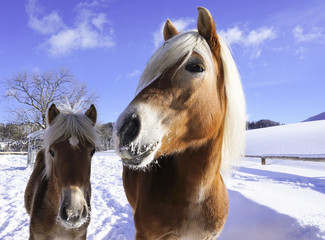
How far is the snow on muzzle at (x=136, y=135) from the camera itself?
1.10 meters

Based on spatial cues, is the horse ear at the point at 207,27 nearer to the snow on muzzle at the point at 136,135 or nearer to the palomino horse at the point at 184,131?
the palomino horse at the point at 184,131

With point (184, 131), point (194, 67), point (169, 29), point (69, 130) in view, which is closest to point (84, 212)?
point (69, 130)

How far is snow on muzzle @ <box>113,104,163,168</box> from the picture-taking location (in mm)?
1100

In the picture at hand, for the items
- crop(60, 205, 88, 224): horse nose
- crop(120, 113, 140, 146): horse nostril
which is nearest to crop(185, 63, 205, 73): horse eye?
crop(120, 113, 140, 146): horse nostril

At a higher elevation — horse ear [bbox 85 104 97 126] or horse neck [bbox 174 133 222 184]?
horse ear [bbox 85 104 97 126]

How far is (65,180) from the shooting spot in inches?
92.0

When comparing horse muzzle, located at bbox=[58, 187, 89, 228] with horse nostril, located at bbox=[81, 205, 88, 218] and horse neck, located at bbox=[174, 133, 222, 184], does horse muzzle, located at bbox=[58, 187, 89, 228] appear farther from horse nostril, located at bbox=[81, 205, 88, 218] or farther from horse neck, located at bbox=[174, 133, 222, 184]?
horse neck, located at bbox=[174, 133, 222, 184]

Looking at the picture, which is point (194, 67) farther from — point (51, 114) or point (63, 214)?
point (51, 114)

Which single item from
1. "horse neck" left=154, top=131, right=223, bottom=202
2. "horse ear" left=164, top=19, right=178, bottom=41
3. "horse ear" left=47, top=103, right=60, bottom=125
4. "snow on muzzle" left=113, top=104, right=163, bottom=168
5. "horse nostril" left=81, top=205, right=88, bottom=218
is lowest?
"horse nostril" left=81, top=205, right=88, bottom=218

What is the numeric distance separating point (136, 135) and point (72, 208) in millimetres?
1644

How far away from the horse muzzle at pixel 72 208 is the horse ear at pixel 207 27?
2064mm

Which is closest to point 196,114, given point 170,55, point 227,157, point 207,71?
point 207,71

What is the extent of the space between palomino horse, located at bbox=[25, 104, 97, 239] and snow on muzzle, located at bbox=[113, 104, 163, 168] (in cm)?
150

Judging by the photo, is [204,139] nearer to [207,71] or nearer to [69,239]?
[207,71]
